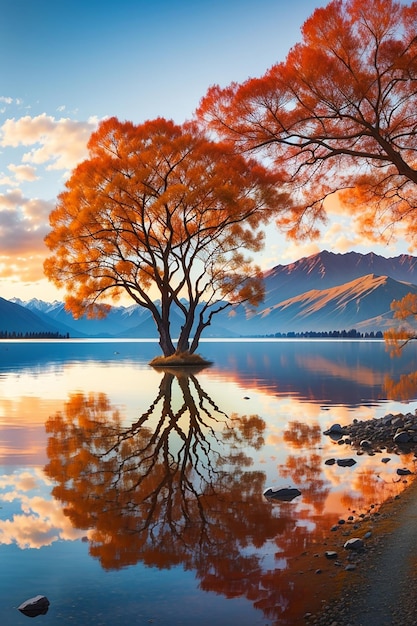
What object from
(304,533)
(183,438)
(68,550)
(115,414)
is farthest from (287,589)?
(115,414)

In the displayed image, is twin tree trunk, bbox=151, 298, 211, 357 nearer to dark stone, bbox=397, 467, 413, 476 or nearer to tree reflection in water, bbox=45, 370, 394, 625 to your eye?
tree reflection in water, bbox=45, 370, 394, 625

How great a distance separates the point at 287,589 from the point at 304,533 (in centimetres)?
172

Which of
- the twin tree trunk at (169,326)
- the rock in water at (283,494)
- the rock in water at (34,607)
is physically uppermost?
the twin tree trunk at (169,326)

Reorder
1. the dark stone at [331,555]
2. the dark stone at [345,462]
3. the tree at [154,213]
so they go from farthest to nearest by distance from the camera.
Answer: the tree at [154,213] → the dark stone at [345,462] → the dark stone at [331,555]

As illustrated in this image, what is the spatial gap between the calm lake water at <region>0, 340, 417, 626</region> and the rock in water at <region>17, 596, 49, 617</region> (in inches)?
3.2

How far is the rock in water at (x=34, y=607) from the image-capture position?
529cm

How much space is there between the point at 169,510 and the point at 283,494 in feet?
6.59

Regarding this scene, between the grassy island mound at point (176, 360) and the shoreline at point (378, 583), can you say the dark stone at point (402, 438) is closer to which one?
the shoreline at point (378, 583)

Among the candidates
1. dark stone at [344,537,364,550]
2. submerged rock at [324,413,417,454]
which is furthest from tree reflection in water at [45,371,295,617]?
submerged rock at [324,413,417,454]

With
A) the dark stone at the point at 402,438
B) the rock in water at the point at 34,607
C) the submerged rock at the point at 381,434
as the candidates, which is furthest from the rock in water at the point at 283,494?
the dark stone at the point at 402,438

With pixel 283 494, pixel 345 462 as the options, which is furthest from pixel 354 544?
pixel 345 462

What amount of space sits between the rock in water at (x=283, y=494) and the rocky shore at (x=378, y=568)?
130 centimetres

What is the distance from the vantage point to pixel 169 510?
321 inches

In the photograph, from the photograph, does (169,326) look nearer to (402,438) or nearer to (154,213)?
(154,213)
